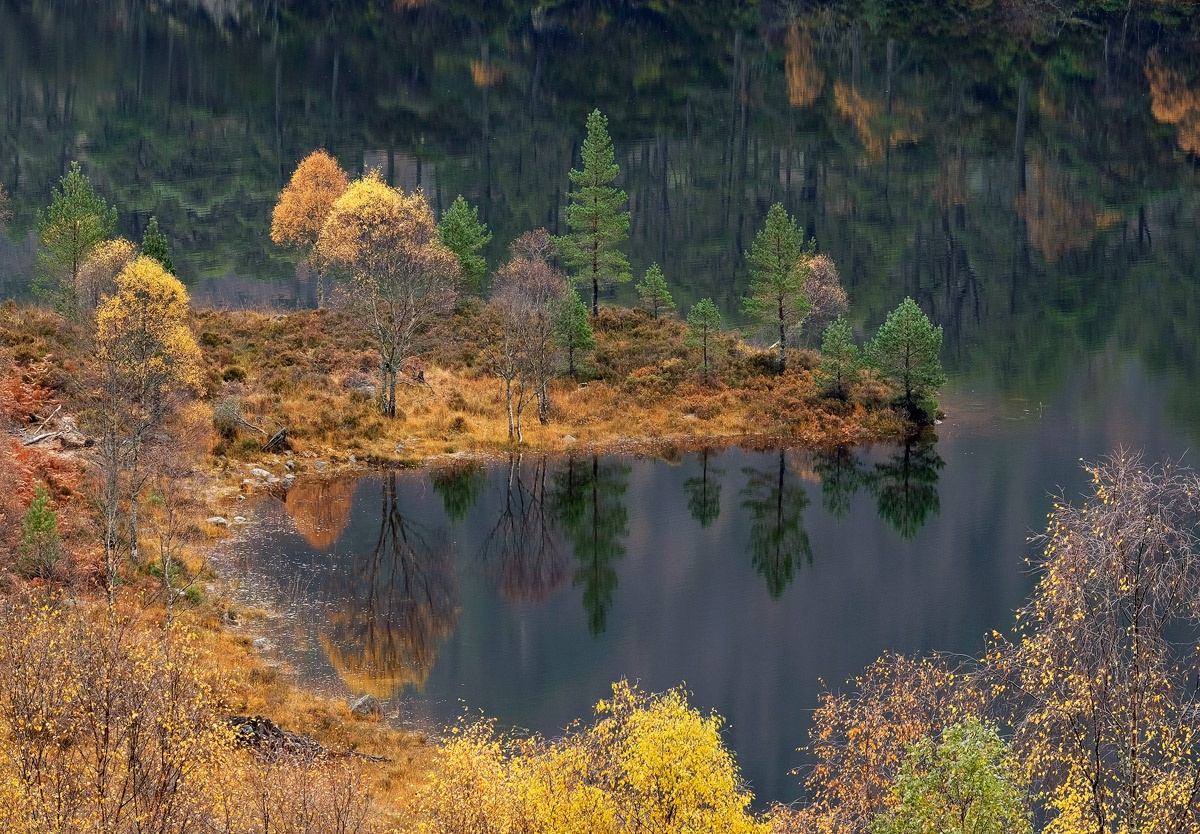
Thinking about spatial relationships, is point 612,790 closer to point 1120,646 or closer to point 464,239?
point 1120,646

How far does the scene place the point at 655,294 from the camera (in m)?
93.4

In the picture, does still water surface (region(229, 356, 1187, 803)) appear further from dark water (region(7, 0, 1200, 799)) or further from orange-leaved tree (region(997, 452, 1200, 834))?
orange-leaved tree (region(997, 452, 1200, 834))

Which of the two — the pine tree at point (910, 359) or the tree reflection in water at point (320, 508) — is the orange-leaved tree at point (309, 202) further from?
the pine tree at point (910, 359)

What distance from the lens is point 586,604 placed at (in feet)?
188

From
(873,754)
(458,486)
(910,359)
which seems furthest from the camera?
(910,359)

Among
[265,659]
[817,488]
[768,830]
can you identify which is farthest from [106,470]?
[817,488]

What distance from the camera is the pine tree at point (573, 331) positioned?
267ft

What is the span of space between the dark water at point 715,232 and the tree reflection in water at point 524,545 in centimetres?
24

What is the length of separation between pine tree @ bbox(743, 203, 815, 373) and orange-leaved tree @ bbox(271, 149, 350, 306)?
2958 centimetres

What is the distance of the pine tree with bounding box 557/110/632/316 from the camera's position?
9206 cm

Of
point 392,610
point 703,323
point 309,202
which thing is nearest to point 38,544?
point 392,610

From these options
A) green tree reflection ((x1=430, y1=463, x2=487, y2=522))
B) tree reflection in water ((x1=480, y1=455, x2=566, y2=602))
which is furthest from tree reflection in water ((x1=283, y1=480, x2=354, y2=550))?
tree reflection in water ((x1=480, y1=455, x2=566, y2=602))

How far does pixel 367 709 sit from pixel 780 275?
43.1 meters

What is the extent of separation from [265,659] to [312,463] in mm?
22434
